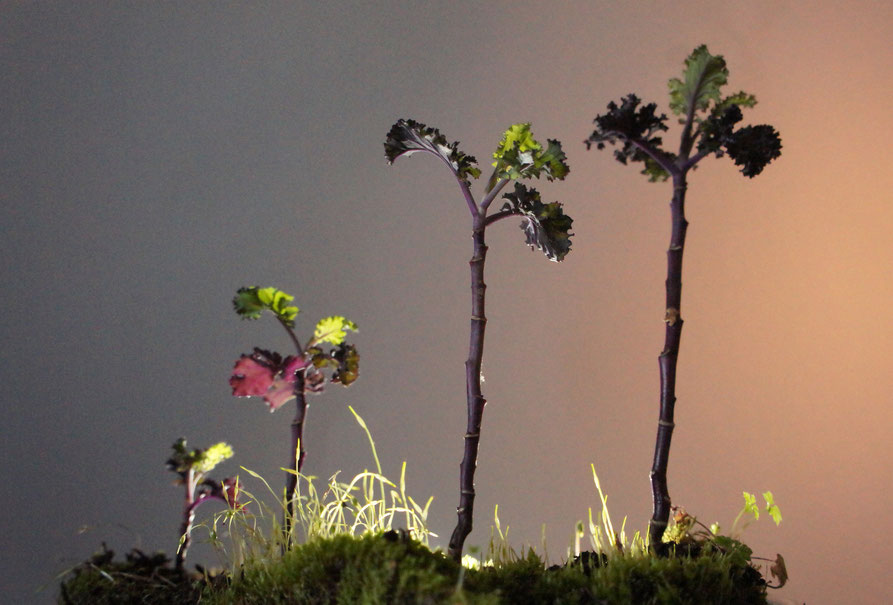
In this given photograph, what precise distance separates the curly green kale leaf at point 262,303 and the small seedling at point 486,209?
0.59 metres

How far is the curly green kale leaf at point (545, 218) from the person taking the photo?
2.25m

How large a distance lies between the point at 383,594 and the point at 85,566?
4.09 ft

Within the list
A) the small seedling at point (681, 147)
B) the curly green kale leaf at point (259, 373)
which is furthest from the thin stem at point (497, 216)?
the curly green kale leaf at point (259, 373)

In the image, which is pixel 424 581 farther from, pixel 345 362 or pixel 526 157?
pixel 526 157

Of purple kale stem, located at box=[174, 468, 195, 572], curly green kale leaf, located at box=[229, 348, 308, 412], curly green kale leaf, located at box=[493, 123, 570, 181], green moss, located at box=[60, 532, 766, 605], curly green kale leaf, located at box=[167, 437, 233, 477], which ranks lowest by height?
green moss, located at box=[60, 532, 766, 605]

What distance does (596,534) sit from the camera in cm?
211

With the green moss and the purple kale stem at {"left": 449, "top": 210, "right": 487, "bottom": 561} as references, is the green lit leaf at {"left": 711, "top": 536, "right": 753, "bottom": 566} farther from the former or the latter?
the purple kale stem at {"left": 449, "top": 210, "right": 487, "bottom": 561}

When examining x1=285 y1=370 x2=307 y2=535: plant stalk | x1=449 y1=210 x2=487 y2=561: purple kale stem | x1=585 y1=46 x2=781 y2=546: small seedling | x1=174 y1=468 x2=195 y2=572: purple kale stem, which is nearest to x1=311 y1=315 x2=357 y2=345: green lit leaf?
x1=285 y1=370 x2=307 y2=535: plant stalk

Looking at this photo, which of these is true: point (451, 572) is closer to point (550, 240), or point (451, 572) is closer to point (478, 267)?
point (478, 267)

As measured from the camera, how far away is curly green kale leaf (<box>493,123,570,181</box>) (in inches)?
86.0

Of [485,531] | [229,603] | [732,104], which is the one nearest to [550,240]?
[732,104]

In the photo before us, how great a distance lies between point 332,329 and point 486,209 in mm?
611

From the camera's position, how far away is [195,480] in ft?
8.41

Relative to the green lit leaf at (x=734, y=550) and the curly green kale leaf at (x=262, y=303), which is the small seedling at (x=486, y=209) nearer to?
the curly green kale leaf at (x=262, y=303)
